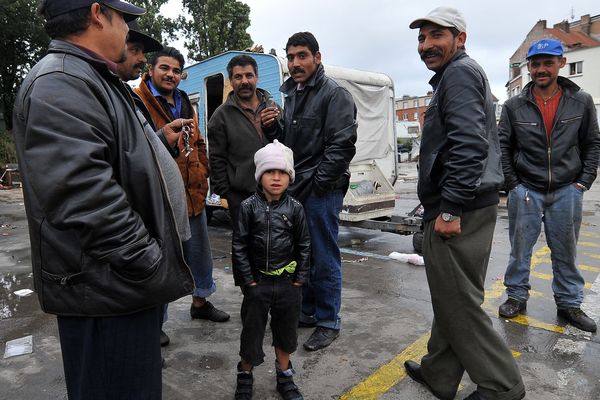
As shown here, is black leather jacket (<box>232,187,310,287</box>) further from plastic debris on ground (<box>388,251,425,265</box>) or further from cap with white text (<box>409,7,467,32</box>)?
plastic debris on ground (<box>388,251,425,265</box>)

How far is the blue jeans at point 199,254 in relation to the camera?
12.2 ft

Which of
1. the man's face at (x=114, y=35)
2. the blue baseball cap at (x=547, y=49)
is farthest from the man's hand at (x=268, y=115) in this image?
the blue baseball cap at (x=547, y=49)

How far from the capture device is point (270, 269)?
2.71m

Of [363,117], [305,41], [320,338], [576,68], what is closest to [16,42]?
[363,117]

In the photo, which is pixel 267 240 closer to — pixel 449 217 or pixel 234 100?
pixel 449 217

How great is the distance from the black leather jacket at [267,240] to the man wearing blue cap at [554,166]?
2.19m

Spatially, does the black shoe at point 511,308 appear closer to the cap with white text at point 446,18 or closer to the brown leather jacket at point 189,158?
the cap with white text at point 446,18

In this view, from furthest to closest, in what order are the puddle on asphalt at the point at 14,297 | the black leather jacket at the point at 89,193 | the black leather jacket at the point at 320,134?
the puddle on asphalt at the point at 14,297 → the black leather jacket at the point at 320,134 → the black leather jacket at the point at 89,193

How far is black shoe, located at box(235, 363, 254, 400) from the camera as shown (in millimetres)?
2672

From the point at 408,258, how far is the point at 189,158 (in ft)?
11.4

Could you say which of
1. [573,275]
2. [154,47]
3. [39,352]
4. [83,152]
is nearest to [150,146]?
[83,152]

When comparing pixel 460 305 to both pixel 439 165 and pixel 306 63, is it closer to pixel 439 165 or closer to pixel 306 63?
pixel 439 165

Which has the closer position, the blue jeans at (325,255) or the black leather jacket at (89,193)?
the black leather jacket at (89,193)

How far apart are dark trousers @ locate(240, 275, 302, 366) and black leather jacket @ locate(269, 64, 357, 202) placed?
925mm
